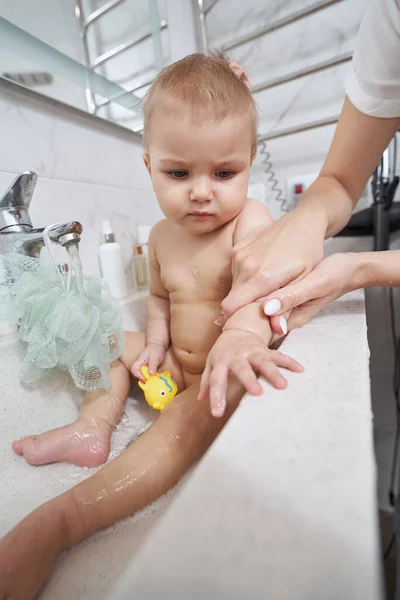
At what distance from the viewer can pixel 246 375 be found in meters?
0.33

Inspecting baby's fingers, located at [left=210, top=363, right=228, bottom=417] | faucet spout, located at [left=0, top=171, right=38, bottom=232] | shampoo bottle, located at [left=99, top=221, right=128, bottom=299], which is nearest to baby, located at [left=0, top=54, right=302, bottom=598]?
baby's fingers, located at [left=210, top=363, right=228, bottom=417]

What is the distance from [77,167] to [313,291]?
84 cm

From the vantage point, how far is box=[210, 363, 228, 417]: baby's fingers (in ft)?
1.09

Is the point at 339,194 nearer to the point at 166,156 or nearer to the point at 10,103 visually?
the point at 166,156

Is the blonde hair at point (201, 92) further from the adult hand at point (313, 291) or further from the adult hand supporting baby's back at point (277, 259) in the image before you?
the adult hand at point (313, 291)

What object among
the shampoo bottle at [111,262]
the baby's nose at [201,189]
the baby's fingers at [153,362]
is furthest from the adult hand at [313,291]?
the shampoo bottle at [111,262]

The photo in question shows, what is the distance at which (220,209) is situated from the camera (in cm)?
69

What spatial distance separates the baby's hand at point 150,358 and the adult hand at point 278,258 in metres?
0.32

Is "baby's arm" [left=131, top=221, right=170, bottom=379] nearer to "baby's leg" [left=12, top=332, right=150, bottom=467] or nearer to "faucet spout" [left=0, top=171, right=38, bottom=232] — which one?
"baby's leg" [left=12, top=332, right=150, bottom=467]

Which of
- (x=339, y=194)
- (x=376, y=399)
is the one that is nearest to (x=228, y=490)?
(x=339, y=194)

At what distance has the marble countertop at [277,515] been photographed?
153 millimetres

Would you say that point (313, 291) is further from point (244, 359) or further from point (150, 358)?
point (150, 358)

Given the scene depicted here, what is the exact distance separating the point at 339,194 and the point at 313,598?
73 cm

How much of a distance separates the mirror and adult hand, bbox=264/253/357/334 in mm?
679
